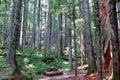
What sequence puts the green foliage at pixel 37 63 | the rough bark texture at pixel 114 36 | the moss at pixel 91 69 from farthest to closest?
the green foliage at pixel 37 63 → the moss at pixel 91 69 → the rough bark texture at pixel 114 36

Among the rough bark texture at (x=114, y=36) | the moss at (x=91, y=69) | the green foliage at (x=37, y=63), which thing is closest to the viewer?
the rough bark texture at (x=114, y=36)

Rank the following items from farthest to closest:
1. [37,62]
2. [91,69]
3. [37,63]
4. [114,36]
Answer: [37,62] → [37,63] → [91,69] → [114,36]

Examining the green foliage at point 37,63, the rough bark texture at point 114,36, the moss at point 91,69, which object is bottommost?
the green foliage at point 37,63

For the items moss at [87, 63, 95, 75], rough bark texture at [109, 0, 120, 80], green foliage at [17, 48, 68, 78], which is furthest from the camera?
green foliage at [17, 48, 68, 78]

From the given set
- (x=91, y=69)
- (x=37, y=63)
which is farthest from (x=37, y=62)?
(x=91, y=69)

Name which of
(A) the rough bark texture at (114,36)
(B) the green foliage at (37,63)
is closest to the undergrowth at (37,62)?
(B) the green foliage at (37,63)

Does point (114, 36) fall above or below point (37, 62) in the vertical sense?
above

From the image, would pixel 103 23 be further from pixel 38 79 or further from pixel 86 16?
pixel 38 79

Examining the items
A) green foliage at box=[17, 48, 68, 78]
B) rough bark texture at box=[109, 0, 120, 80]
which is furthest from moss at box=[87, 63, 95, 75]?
green foliage at box=[17, 48, 68, 78]

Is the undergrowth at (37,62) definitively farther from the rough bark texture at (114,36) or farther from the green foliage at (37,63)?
the rough bark texture at (114,36)

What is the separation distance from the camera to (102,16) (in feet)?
43.2

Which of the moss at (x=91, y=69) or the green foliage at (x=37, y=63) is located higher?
the moss at (x=91, y=69)

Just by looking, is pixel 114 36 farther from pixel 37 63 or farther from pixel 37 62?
pixel 37 62

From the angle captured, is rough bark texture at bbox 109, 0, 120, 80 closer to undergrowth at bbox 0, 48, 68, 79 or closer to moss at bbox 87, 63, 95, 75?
moss at bbox 87, 63, 95, 75
